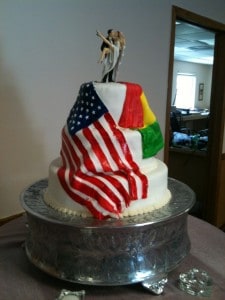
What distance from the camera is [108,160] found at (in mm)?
853

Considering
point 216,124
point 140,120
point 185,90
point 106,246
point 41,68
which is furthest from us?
point 185,90

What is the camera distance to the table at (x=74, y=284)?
823 mm

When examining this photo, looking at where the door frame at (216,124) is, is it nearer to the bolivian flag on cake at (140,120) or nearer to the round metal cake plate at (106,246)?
the bolivian flag on cake at (140,120)

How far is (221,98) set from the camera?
2436 millimetres

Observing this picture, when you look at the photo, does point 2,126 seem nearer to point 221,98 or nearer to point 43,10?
point 43,10

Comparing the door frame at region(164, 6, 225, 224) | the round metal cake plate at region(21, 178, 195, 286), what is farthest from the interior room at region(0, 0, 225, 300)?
the door frame at region(164, 6, 225, 224)

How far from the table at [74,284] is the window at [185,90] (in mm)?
8056

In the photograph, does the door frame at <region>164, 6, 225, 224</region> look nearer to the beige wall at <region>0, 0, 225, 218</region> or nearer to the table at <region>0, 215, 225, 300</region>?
the beige wall at <region>0, 0, 225, 218</region>

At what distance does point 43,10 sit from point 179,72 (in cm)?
781

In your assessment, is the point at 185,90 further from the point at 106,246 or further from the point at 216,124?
the point at 106,246

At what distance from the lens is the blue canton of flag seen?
2.89ft

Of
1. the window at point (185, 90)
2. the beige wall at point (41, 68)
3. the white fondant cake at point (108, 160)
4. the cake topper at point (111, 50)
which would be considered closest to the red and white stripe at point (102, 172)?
the white fondant cake at point (108, 160)

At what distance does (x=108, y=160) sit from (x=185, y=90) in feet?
28.4

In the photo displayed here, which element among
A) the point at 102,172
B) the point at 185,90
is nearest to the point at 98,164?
the point at 102,172
